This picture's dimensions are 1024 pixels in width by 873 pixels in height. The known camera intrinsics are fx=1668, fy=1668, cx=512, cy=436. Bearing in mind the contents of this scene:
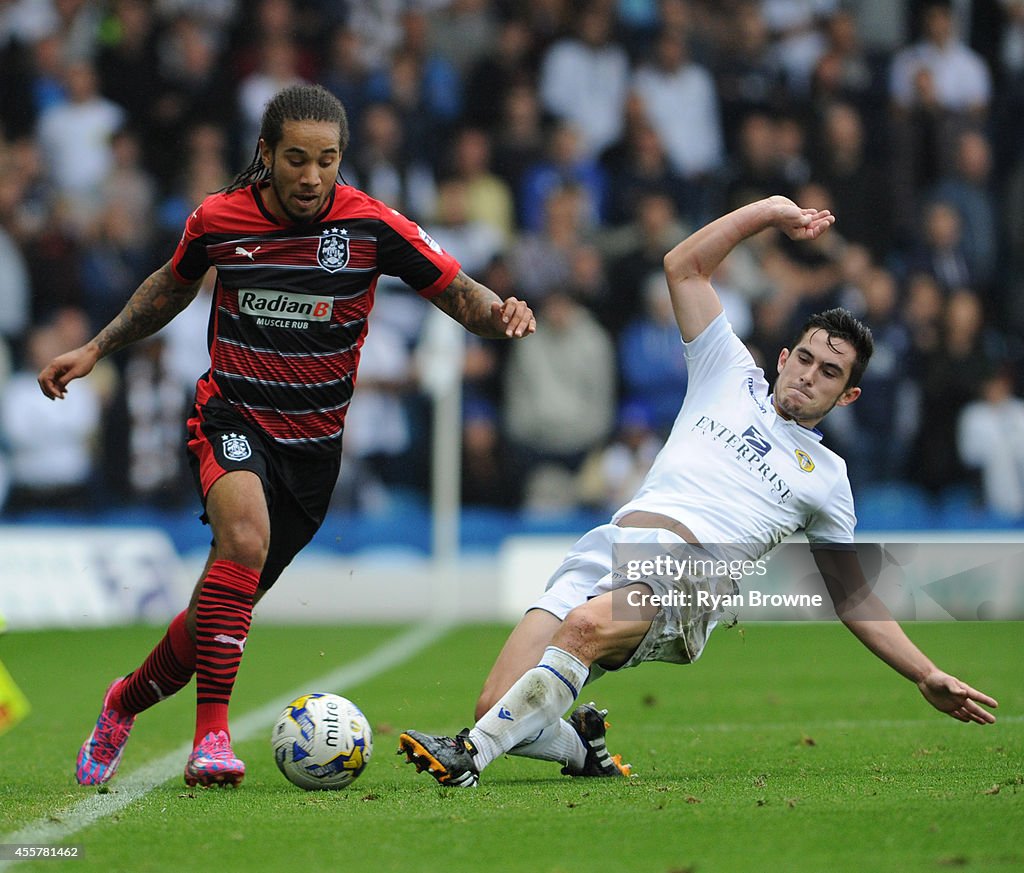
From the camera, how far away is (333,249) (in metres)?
6.08

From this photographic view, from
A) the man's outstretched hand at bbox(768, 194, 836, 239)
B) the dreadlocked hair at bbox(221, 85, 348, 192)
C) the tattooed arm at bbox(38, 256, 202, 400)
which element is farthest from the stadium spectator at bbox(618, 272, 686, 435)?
the dreadlocked hair at bbox(221, 85, 348, 192)

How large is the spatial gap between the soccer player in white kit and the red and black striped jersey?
3.48 feet

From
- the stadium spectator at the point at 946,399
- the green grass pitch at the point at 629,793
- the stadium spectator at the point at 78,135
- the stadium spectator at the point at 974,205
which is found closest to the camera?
the green grass pitch at the point at 629,793

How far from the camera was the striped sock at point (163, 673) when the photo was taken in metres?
6.21

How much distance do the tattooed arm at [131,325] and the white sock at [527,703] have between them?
1959 millimetres

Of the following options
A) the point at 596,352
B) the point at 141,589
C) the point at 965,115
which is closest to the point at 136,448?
the point at 141,589

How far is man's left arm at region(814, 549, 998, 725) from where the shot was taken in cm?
556

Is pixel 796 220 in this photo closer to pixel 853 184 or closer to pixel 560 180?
pixel 560 180

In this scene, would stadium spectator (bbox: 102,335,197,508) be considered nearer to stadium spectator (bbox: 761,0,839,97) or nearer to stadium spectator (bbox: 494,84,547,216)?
stadium spectator (bbox: 494,84,547,216)

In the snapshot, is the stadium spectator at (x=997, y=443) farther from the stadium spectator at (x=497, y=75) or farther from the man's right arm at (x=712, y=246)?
the man's right arm at (x=712, y=246)

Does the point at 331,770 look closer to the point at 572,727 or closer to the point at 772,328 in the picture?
the point at 572,727

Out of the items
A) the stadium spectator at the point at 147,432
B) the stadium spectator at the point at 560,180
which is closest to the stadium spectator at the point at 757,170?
the stadium spectator at the point at 560,180

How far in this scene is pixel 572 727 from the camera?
5984mm

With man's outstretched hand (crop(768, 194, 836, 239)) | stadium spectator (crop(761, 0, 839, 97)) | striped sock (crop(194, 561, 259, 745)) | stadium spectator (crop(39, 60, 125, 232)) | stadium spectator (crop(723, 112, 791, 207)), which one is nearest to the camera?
striped sock (crop(194, 561, 259, 745))
